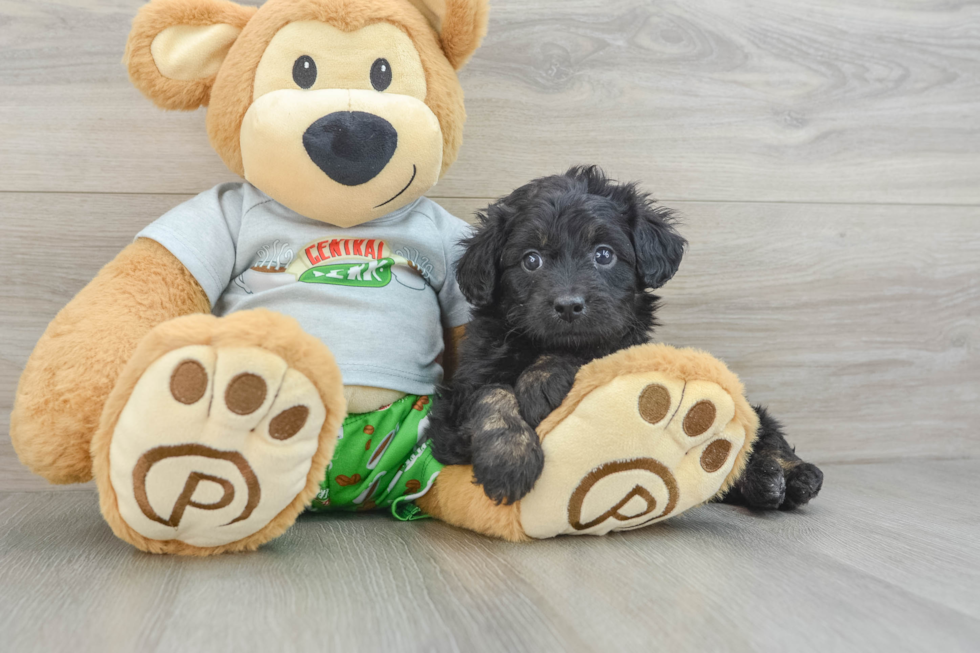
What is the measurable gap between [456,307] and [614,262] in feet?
1.37

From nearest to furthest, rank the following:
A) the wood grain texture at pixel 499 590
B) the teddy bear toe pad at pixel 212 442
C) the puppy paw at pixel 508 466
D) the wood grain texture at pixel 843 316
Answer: the wood grain texture at pixel 499 590, the teddy bear toe pad at pixel 212 442, the puppy paw at pixel 508 466, the wood grain texture at pixel 843 316

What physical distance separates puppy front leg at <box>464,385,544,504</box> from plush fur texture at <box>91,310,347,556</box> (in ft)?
0.78

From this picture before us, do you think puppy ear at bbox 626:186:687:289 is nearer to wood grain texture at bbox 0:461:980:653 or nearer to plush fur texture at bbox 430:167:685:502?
plush fur texture at bbox 430:167:685:502

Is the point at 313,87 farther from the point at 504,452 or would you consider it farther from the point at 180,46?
the point at 504,452

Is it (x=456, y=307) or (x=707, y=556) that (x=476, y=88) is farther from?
(x=707, y=556)

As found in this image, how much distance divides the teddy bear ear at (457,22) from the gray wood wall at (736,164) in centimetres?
35

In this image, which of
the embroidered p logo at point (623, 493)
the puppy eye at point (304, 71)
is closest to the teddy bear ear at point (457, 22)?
the puppy eye at point (304, 71)

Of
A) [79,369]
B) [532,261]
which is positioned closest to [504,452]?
[532,261]

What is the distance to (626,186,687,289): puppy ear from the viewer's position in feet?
4.44

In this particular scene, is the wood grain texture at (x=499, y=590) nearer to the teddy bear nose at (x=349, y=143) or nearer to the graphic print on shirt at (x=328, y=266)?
the graphic print on shirt at (x=328, y=266)

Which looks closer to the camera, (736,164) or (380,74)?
(380,74)

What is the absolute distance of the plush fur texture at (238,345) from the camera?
3.26 feet

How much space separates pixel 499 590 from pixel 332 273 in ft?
2.34

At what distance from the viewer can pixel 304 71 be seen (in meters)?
1.35
